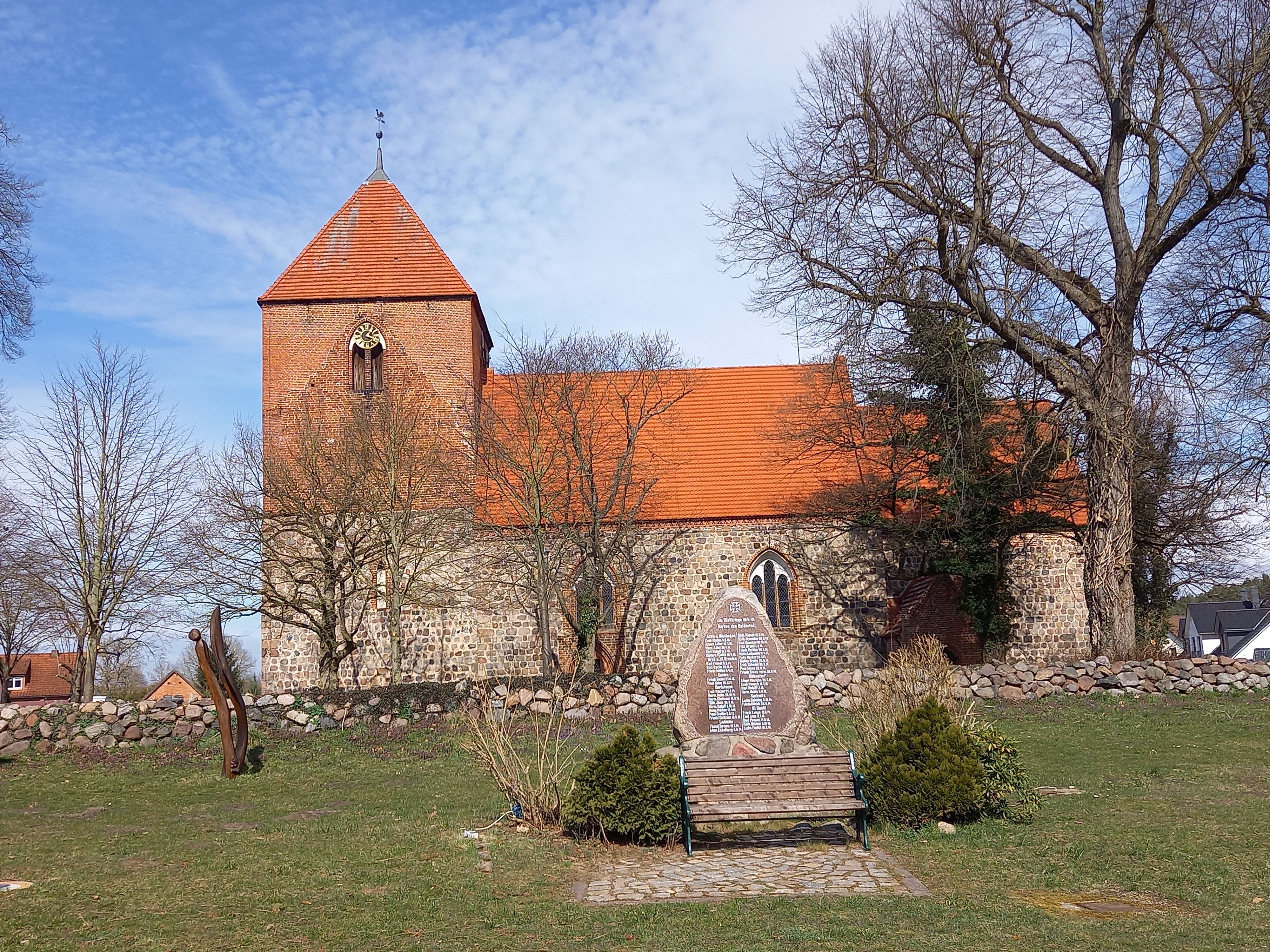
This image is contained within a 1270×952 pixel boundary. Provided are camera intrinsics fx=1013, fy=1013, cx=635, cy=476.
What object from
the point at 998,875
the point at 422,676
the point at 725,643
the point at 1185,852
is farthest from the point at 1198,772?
the point at 422,676

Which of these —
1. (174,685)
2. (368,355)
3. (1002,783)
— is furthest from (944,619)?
(174,685)

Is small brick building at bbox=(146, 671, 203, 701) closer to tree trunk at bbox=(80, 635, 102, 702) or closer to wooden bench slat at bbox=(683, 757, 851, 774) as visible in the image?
tree trunk at bbox=(80, 635, 102, 702)

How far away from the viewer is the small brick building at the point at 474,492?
23391 mm

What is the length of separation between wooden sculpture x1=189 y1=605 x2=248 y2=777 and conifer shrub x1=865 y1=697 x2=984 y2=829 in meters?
8.98

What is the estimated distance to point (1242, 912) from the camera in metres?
6.72

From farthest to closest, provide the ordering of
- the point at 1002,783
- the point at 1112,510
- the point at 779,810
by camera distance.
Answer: the point at 1112,510
the point at 1002,783
the point at 779,810

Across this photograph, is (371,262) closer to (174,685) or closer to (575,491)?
(575,491)

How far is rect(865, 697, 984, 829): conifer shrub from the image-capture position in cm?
936

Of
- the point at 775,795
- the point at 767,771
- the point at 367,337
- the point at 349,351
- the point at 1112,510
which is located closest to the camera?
the point at 775,795

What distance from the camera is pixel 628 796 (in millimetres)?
9320

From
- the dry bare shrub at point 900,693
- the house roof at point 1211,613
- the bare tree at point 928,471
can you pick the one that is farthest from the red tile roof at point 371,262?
the house roof at point 1211,613

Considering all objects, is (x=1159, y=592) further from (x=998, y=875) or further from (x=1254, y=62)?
(x=998, y=875)

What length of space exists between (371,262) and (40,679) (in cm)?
4458

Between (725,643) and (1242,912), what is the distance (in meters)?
4.87
